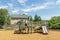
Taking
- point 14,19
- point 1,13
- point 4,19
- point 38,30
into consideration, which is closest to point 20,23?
point 38,30

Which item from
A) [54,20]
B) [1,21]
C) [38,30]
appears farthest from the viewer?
[1,21]

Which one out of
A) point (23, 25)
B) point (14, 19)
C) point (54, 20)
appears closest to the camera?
point (23, 25)

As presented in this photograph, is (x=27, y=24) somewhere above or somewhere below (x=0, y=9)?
below

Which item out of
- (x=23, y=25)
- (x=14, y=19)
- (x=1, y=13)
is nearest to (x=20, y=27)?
(x=23, y=25)

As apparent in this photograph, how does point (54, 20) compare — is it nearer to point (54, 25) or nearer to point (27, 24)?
point (54, 25)

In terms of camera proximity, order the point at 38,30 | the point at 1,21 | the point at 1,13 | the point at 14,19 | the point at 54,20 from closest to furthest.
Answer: the point at 38,30, the point at 54,20, the point at 1,21, the point at 1,13, the point at 14,19

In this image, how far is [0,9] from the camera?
45.2m

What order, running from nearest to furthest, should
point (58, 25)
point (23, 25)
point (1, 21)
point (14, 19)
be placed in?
point (23, 25), point (58, 25), point (1, 21), point (14, 19)

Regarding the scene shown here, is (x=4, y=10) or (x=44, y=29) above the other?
(x=4, y=10)

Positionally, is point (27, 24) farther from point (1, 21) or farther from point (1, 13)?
point (1, 13)

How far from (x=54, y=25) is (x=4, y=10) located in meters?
21.3

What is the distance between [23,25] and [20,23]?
73 centimetres

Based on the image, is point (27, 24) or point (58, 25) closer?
point (27, 24)

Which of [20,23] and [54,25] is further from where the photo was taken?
[54,25]
